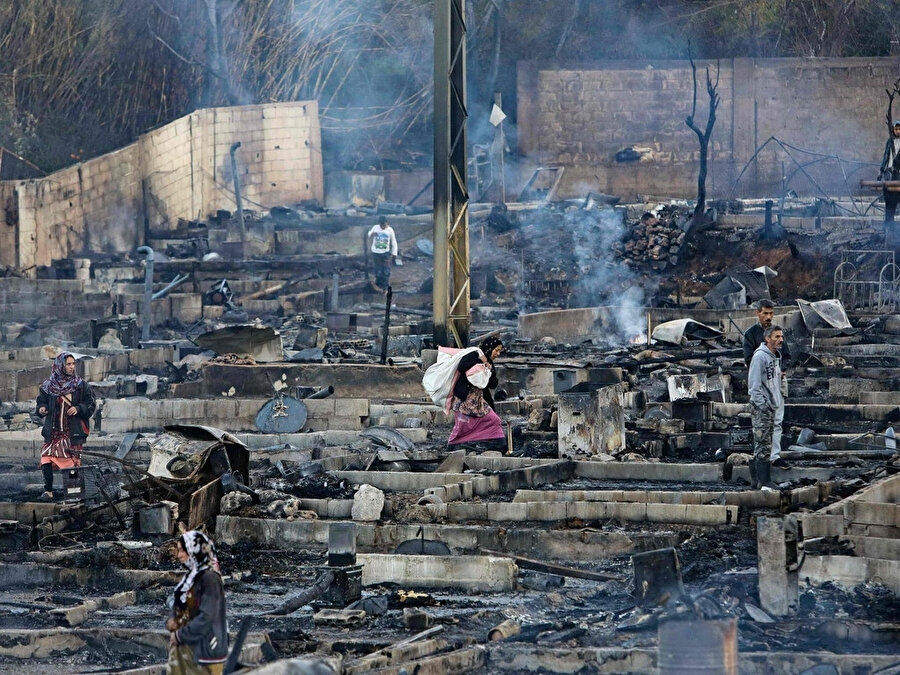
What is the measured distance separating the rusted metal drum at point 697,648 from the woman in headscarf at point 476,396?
21.1 feet

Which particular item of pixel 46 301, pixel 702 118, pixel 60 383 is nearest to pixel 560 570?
pixel 60 383

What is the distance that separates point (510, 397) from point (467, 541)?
7.10 meters

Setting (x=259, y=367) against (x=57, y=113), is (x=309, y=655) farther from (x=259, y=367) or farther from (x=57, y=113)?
(x=57, y=113)

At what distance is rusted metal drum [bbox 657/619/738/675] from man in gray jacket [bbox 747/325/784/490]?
5580mm

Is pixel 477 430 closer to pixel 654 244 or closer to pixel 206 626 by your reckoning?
pixel 206 626

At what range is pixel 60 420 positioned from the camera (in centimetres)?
1252

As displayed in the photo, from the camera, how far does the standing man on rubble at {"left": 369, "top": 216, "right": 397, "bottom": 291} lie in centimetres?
2506

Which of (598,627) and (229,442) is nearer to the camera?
(598,627)

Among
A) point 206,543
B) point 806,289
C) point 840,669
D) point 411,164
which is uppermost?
point 411,164

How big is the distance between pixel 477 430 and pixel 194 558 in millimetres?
7123

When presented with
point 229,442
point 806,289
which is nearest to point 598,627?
point 229,442

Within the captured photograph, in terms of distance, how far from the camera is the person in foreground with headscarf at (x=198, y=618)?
6613 millimetres

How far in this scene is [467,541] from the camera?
10.4m

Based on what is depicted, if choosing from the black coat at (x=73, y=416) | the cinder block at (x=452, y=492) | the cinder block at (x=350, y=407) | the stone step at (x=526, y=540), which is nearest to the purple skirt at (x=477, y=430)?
the cinder block at (x=452, y=492)
